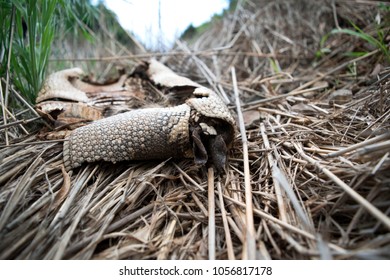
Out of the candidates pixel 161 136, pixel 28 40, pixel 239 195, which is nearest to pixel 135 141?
pixel 161 136

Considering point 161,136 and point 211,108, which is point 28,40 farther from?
point 211,108

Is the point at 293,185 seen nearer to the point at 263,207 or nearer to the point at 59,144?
the point at 263,207

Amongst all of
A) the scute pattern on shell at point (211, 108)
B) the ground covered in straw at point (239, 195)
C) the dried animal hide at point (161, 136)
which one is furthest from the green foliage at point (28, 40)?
the scute pattern on shell at point (211, 108)

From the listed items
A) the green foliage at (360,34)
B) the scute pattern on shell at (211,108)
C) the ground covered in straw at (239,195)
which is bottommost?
the ground covered in straw at (239,195)

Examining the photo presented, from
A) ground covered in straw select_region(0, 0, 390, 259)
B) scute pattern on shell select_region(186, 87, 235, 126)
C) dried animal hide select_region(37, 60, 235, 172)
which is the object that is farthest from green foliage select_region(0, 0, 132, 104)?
scute pattern on shell select_region(186, 87, 235, 126)

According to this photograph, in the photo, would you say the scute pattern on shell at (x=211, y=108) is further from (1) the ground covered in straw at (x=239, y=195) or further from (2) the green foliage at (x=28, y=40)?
(2) the green foliage at (x=28, y=40)

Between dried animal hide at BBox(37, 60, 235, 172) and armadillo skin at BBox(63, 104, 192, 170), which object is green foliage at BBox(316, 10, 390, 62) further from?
armadillo skin at BBox(63, 104, 192, 170)
